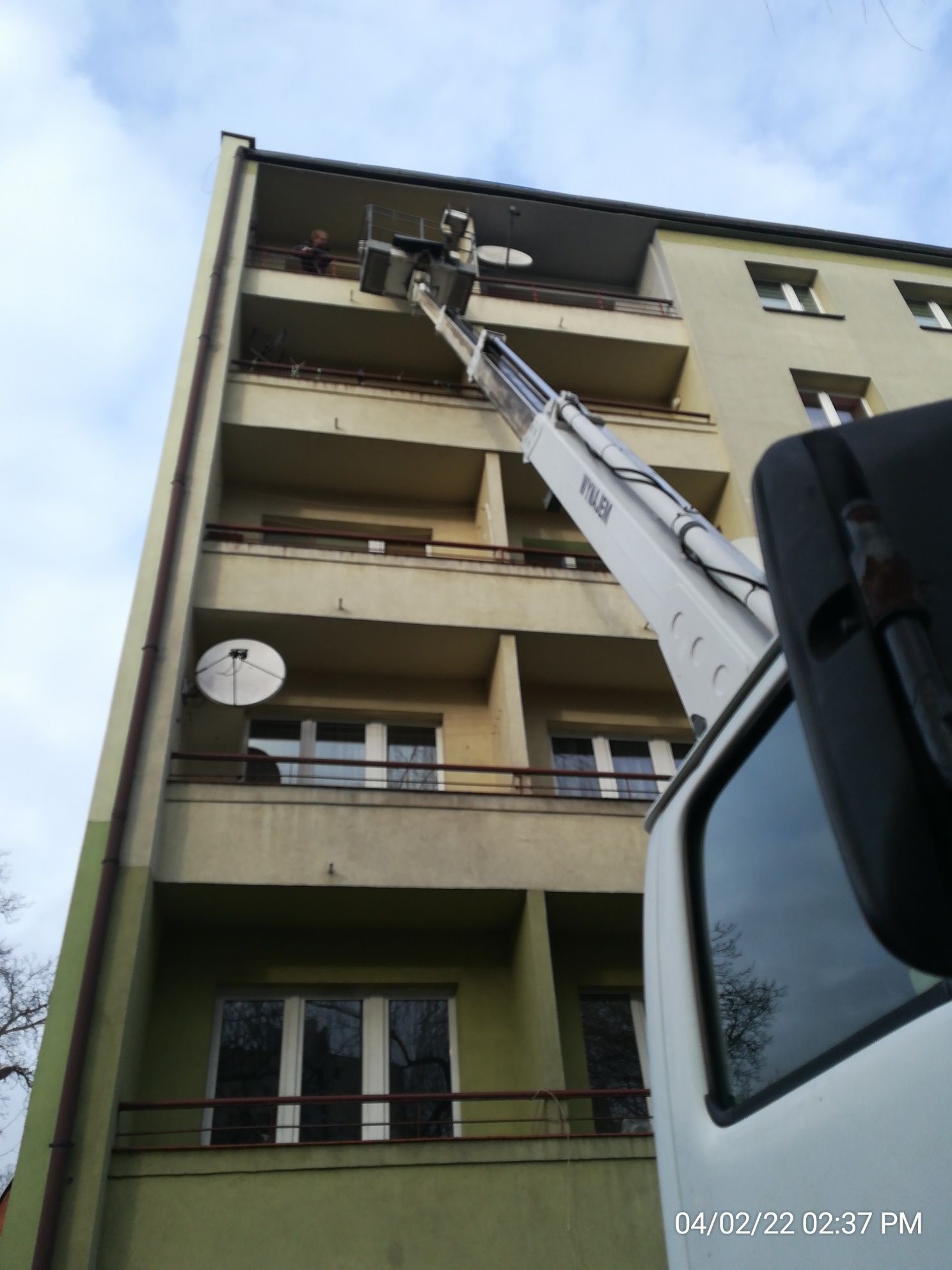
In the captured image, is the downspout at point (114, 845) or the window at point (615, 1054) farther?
the window at point (615, 1054)

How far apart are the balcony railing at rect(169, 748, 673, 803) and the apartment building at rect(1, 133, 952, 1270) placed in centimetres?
7

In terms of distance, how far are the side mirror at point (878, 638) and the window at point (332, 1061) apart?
8304 mm

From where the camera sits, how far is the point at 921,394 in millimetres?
15320

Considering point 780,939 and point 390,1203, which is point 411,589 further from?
point 780,939

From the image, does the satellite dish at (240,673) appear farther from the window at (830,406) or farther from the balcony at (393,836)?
the window at (830,406)

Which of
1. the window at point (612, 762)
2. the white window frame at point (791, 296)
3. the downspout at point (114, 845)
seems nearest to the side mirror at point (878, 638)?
the downspout at point (114, 845)

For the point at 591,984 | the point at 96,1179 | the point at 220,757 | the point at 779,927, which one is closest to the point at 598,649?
the point at 591,984

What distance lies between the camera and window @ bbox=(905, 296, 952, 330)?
57.7ft

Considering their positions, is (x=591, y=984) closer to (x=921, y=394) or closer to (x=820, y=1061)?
(x=820, y=1061)

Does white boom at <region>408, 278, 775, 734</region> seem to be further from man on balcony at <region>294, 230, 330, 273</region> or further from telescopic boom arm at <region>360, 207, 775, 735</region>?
man on balcony at <region>294, 230, 330, 273</region>

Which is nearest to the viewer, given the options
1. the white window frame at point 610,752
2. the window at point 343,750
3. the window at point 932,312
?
the window at point 343,750

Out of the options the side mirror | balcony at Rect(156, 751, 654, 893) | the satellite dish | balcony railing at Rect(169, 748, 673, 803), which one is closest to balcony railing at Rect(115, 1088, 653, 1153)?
balcony at Rect(156, 751, 654, 893)

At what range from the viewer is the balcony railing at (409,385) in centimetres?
1409
